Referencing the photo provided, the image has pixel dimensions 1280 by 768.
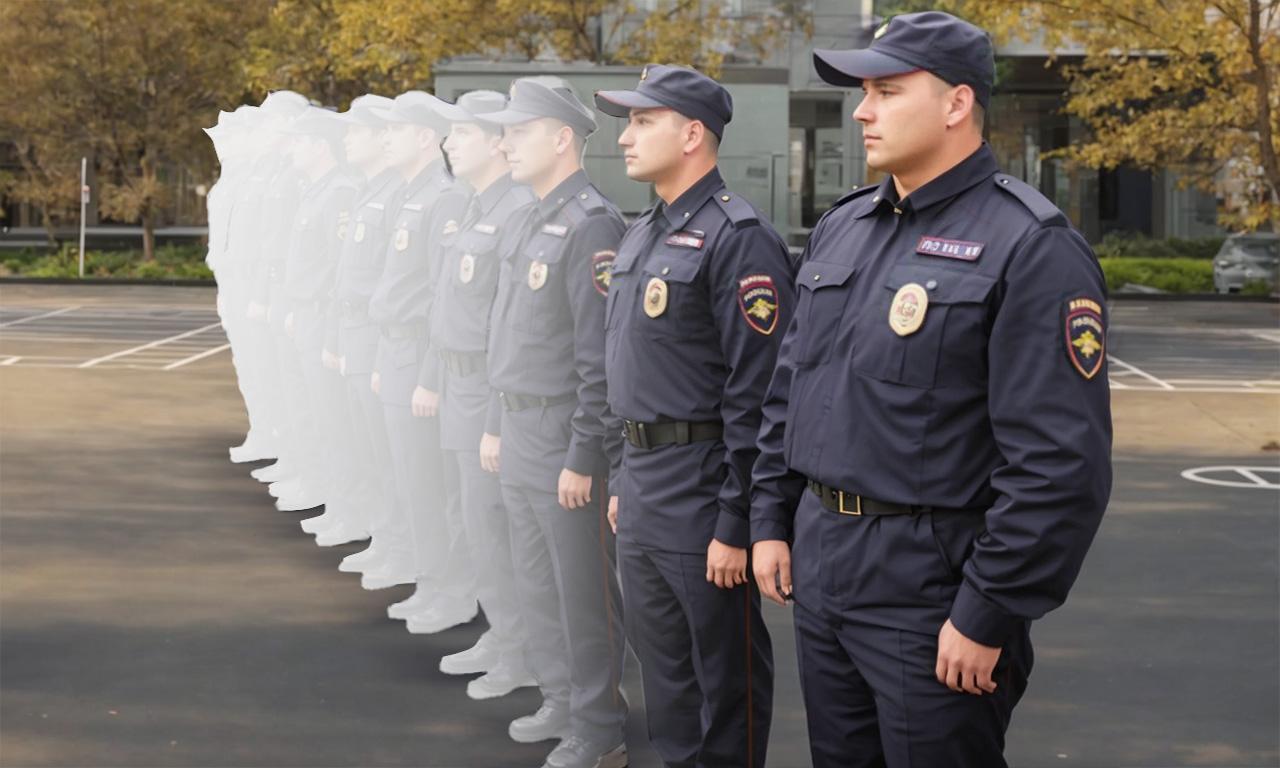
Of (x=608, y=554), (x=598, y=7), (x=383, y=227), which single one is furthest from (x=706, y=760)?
(x=598, y=7)

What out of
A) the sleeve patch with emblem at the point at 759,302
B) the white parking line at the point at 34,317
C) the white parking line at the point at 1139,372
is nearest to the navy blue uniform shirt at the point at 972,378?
the sleeve patch with emblem at the point at 759,302

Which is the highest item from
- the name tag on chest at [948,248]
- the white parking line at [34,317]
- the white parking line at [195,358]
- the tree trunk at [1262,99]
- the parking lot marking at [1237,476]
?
the tree trunk at [1262,99]

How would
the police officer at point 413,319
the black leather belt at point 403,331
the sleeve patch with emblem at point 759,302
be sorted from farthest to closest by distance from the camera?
the black leather belt at point 403,331
the police officer at point 413,319
the sleeve patch with emblem at point 759,302

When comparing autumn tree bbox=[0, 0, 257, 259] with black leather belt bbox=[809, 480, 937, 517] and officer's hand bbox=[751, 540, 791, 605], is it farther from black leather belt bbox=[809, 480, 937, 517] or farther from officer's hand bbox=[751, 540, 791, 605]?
black leather belt bbox=[809, 480, 937, 517]

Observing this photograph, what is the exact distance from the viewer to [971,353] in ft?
11.8

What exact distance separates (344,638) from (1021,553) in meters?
4.83

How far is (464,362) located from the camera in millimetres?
7137

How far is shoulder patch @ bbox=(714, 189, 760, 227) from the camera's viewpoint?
5.03 meters

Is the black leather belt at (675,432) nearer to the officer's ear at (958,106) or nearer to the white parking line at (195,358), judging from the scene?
the officer's ear at (958,106)

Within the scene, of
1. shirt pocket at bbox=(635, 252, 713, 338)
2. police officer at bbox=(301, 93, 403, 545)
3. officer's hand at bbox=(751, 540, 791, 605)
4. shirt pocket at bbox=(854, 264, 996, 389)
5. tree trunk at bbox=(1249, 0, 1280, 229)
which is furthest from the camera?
tree trunk at bbox=(1249, 0, 1280, 229)

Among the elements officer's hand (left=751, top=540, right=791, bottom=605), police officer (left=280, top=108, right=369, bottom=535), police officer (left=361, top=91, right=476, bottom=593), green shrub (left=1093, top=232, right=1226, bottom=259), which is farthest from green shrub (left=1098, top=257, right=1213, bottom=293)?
officer's hand (left=751, top=540, right=791, bottom=605)

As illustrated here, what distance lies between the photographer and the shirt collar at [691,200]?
202 inches

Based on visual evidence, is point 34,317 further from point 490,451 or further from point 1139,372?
point 490,451

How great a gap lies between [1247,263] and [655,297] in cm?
3075
